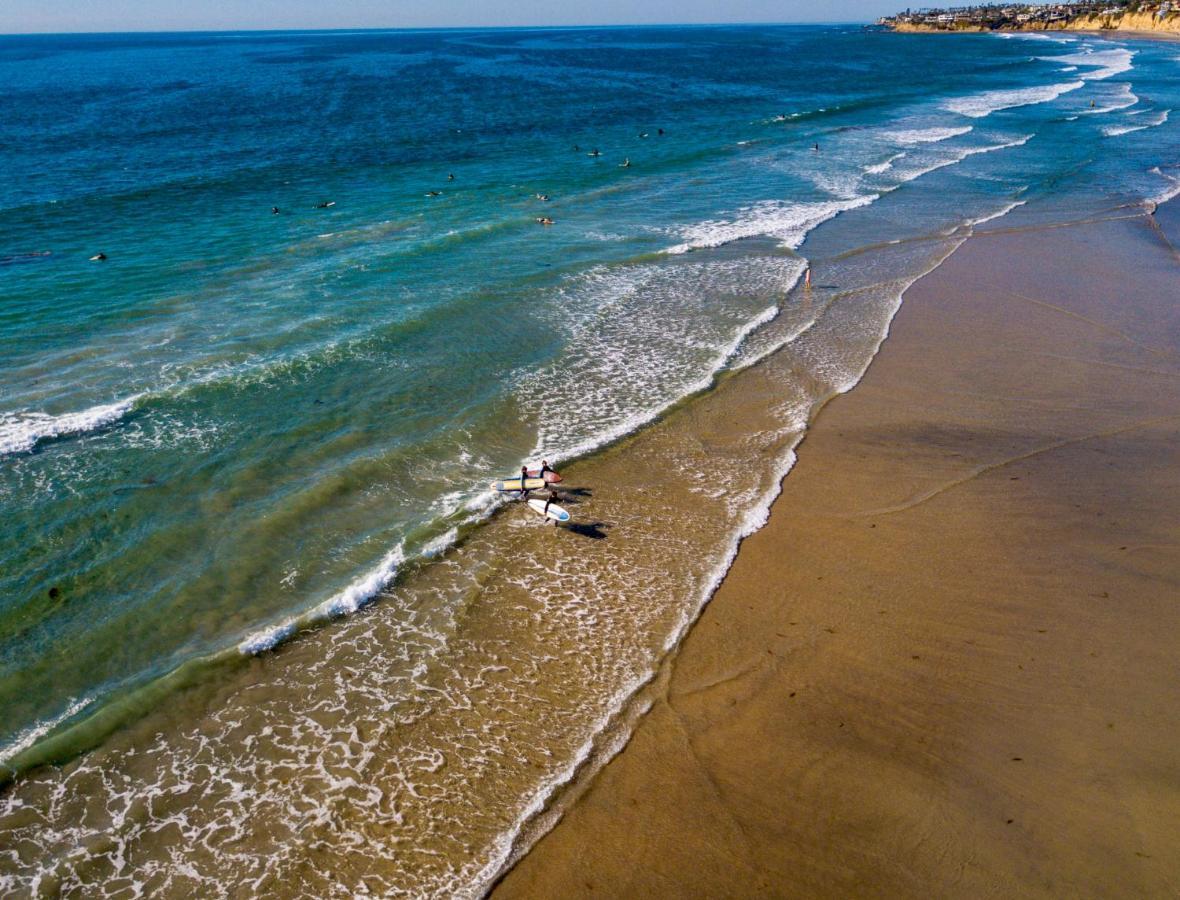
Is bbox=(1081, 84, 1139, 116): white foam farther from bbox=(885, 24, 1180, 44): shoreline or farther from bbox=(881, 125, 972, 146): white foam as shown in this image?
bbox=(885, 24, 1180, 44): shoreline

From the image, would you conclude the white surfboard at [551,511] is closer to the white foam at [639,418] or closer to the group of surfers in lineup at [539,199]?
the white foam at [639,418]

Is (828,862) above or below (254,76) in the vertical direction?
below

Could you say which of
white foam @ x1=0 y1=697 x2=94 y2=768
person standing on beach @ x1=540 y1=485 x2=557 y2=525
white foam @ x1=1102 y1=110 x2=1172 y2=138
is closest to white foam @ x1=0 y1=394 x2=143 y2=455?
white foam @ x1=0 y1=697 x2=94 y2=768

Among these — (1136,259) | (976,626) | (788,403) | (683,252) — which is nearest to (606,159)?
(683,252)

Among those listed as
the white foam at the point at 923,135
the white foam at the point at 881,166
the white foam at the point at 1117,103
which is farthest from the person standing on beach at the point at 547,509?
the white foam at the point at 1117,103

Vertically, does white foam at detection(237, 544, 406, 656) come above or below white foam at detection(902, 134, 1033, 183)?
below

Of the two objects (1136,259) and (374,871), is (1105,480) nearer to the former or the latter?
(374,871)
